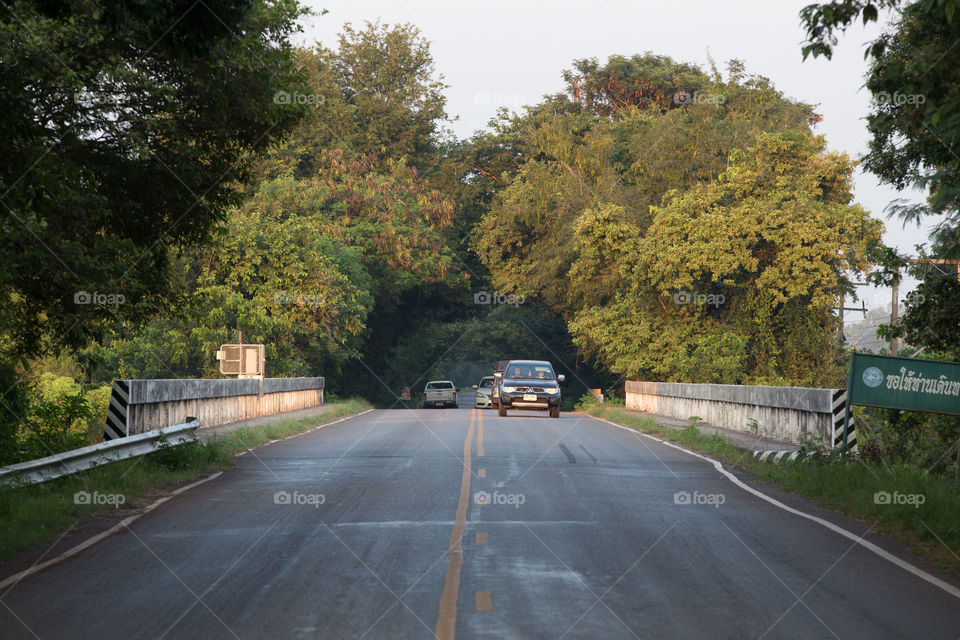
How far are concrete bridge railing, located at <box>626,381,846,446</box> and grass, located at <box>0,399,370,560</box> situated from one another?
35.0 ft

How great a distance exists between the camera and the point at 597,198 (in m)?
53.1

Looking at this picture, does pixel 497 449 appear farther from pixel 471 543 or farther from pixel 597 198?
pixel 597 198

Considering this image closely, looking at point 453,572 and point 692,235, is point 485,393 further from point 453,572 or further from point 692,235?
point 453,572

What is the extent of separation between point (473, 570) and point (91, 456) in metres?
7.84

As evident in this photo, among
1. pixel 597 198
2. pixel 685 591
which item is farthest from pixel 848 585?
pixel 597 198

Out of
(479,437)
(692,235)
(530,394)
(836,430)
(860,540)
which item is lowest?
(860,540)

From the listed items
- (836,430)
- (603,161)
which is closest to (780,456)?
(836,430)

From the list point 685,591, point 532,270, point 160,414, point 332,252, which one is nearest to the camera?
point 685,591

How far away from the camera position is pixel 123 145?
16.2 m

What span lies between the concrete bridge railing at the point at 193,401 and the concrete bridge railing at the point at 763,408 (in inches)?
459

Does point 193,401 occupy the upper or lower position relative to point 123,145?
lower

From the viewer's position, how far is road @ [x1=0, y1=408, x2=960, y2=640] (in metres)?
7.16

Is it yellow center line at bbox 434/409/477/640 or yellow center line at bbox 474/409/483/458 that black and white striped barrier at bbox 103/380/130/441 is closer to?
yellow center line at bbox 474/409/483/458

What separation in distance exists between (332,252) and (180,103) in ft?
119
